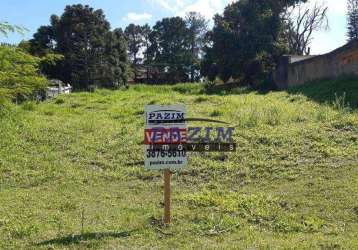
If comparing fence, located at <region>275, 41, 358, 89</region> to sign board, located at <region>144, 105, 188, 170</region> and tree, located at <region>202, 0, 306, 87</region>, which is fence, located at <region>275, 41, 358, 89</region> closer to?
tree, located at <region>202, 0, 306, 87</region>

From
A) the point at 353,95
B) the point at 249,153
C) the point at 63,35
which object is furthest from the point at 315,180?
the point at 63,35

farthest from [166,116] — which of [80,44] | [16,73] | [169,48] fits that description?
[169,48]

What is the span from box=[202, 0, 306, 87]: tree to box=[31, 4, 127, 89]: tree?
8599 mm

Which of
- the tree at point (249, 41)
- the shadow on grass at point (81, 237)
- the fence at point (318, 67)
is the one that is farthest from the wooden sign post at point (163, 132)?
the tree at point (249, 41)

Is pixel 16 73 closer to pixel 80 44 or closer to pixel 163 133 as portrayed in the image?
pixel 163 133

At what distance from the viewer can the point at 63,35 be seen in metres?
37.7

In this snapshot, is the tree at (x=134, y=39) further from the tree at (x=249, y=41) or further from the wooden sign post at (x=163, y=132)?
the wooden sign post at (x=163, y=132)

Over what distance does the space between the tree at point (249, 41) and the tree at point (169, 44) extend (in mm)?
18516

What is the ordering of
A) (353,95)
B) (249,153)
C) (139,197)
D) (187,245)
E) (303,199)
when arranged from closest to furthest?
(187,245) → (303,199) → (139,197) → (249,153) → (353,95)

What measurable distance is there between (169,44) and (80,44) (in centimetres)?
2469

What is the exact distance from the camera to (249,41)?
1476 inches

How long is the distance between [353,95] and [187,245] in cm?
1333

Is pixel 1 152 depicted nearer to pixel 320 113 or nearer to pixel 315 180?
pixel 315 180

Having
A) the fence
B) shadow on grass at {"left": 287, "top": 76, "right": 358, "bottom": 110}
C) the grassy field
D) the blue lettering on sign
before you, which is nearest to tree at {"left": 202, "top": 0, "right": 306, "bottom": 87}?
the fence
